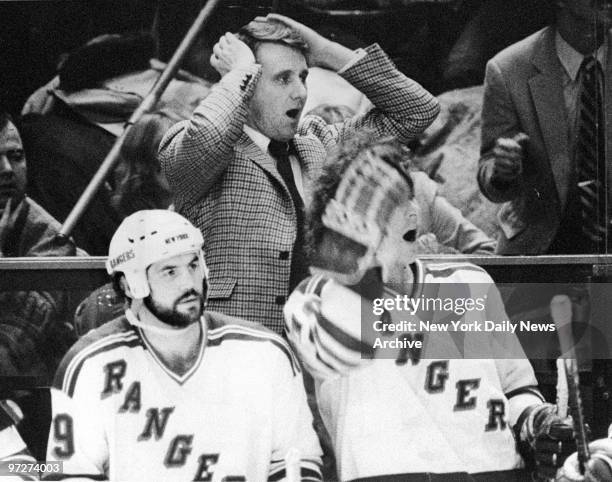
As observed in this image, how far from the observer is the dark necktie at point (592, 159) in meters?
3.44

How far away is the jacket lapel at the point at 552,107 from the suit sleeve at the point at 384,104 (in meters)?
0.35

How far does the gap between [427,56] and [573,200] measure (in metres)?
0.67

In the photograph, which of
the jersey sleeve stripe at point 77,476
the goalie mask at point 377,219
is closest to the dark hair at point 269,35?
the goalie mask at point 377,219

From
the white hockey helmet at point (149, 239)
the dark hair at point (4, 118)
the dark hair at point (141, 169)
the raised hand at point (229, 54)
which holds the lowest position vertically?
the white hockey helmet at point (149, 239)

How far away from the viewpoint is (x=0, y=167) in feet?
11.5

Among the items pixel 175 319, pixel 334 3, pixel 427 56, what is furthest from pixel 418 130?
pixel 175 319

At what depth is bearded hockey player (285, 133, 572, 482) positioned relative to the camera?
3.48m

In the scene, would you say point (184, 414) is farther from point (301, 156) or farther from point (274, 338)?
point (301, 156)

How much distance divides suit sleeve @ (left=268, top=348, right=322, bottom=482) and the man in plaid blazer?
0.18 m

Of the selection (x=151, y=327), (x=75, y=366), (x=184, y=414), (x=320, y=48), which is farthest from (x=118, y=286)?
(x=320, y=48)

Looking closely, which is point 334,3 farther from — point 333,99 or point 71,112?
point 71,112

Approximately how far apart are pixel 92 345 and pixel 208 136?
80 centimetres

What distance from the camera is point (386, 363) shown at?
3506 mm

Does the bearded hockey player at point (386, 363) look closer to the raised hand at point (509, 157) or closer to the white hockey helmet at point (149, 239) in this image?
the raised hand at point (509, 157)
